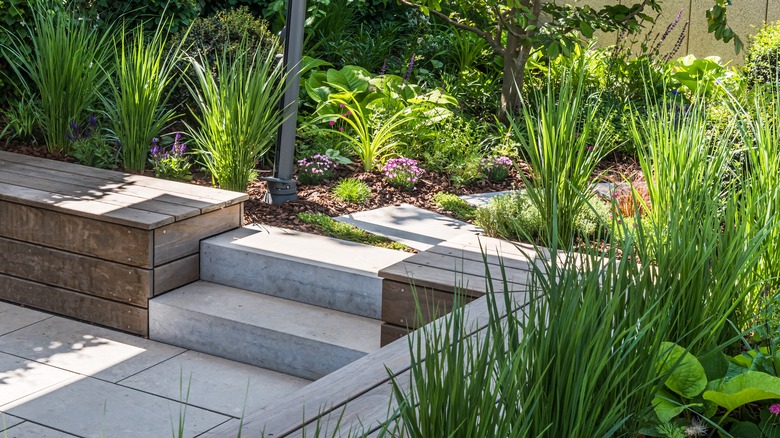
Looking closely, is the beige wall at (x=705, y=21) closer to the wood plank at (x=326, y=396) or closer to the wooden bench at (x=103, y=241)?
the wooden bench at (x=103, y=241)

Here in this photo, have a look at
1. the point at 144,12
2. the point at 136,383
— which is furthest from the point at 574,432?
the point at 144,12

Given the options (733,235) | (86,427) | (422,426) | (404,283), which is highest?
(733,235)

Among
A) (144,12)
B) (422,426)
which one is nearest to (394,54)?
(144,12)

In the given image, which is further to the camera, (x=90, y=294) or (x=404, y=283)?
(x=90, y=294)

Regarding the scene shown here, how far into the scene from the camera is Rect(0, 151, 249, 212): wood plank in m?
4.50

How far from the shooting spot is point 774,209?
2723 mm

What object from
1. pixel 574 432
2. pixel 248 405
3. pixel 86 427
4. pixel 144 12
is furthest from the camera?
pixel 144 12

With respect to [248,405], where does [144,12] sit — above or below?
above

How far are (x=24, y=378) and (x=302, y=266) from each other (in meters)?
1.22

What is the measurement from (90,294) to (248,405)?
1190mm

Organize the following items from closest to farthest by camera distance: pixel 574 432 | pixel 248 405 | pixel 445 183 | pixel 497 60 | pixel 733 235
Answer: pixel 574 432, pixel 733 235, pixel 248 405, pixel 445 183, pixel 497 60

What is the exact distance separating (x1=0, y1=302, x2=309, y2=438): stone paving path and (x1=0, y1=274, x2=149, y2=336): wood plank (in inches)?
2.0

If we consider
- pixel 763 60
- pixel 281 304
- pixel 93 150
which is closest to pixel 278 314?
pixel 281 304

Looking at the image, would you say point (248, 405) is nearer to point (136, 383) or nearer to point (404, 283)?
point (136, 383)
